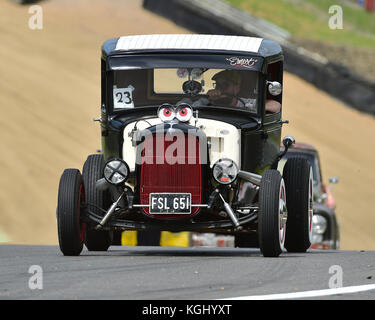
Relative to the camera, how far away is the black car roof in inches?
499

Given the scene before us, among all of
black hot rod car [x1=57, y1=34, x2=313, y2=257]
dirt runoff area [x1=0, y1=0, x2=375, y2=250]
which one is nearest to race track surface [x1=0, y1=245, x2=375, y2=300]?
black hot rod car [x1=57, y1=34, x2=313, y2=257]

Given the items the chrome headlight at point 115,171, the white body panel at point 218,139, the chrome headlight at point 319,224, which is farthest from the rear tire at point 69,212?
the chrome headlight at point 319,224

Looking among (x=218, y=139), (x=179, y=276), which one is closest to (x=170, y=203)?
(x=218, y=139)

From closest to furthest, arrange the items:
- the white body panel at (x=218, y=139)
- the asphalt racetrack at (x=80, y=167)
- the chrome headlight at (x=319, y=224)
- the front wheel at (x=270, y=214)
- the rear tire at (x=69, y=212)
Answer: the asphalt racetrack at (x=80, y=167)
the front wheel at (x=270, y=214)
the rear tire at (x=69, y=212)
the white body panel at (x=218, y=139)
the chrome headlight at (x=319, y=224)

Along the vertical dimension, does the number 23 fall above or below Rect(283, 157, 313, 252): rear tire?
above

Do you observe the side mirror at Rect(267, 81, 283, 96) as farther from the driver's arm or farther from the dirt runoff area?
the dirt runoff area

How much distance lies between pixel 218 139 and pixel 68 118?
19196 mm

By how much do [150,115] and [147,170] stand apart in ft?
2.80

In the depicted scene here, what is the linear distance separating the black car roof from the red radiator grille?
5.17ft

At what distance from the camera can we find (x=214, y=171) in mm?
11469

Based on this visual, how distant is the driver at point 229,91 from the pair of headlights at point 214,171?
120 cm

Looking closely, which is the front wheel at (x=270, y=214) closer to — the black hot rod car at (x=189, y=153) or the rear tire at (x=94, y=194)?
the black hot rod car at (x=189, y=153)

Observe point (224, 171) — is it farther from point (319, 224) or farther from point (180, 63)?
point (319, 224)

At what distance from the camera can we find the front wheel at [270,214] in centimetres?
1126
